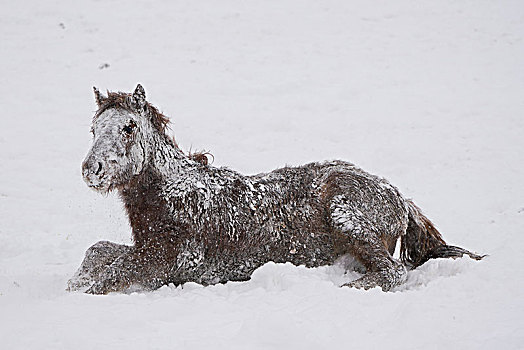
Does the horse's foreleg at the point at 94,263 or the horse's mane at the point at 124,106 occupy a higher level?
the horse's mane at the point at 124,106

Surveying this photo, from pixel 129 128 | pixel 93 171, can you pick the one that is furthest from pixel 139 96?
pixel 93 171

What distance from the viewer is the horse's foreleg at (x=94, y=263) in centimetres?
518

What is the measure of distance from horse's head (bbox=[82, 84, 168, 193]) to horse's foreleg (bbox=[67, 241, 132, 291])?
777 mm

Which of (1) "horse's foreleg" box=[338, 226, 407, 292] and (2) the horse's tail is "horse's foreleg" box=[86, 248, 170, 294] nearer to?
(1) "horse's foreleg" box=[338, 226, 407, 292]

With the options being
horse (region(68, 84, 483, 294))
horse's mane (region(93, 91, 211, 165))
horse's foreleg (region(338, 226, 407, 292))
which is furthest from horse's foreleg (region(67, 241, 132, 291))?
horse's foreleg (region(338, 226, 407, 292))

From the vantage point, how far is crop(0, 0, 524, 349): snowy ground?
3.84 m

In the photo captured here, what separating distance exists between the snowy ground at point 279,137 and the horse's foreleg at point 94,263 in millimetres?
162

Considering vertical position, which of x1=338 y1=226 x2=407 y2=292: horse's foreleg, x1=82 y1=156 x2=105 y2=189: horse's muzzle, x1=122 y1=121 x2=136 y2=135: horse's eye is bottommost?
x1=338 y1=226 x2=407 y2=292: horse's foreleg

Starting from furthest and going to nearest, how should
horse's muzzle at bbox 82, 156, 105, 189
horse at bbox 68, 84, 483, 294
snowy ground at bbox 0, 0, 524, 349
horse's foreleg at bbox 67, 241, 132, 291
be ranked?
1. horse's foreleg at bbox 67, 241, 132, 291
2. horse at bbox 68, 84, 483, 294
3. horse's muzzle at bbox 82, 156, 105, 189
4. snowy ground at bbox 0, 0, 524, 349

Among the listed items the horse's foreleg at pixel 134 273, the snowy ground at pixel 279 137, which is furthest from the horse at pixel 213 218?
the snowy ground at pixel 279 137

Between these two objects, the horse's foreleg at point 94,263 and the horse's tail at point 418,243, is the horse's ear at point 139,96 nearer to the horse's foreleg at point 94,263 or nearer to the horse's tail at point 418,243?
the horse's foreleg at point 94,263

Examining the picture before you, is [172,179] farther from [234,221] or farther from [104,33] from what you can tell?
[104,33]

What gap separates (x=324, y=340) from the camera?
3.59m

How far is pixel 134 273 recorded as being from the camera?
494 cm
